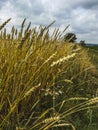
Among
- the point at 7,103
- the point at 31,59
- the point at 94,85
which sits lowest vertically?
the point at 94,85

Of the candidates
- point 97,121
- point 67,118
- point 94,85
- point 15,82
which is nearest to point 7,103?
point 15,82

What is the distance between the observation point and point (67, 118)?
4363 mm

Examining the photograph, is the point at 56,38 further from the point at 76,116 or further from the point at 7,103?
the point at 7,103

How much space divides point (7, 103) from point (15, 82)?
19 centimetres

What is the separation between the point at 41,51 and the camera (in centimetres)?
441

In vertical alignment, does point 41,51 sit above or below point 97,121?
above

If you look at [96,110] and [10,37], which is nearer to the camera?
[10,37]

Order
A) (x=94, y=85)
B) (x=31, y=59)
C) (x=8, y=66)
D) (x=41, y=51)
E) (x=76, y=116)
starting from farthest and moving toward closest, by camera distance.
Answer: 1. (x=94, y=85)
2. (x=76, y=116)
3. (x=41, y=51)
4. (x=31, y=59)
5. (x=8, y=66)

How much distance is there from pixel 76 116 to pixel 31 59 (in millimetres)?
1021

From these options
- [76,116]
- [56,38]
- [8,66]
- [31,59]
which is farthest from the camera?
[56,38]

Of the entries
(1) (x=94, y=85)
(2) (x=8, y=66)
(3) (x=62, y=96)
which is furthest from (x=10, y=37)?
(1) (x=94, y=85)

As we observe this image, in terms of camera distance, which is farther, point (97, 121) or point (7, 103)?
point (97, 121)

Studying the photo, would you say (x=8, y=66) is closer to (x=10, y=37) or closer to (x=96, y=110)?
(x=10, y=37)

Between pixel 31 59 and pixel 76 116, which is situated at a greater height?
pixel 31 59
